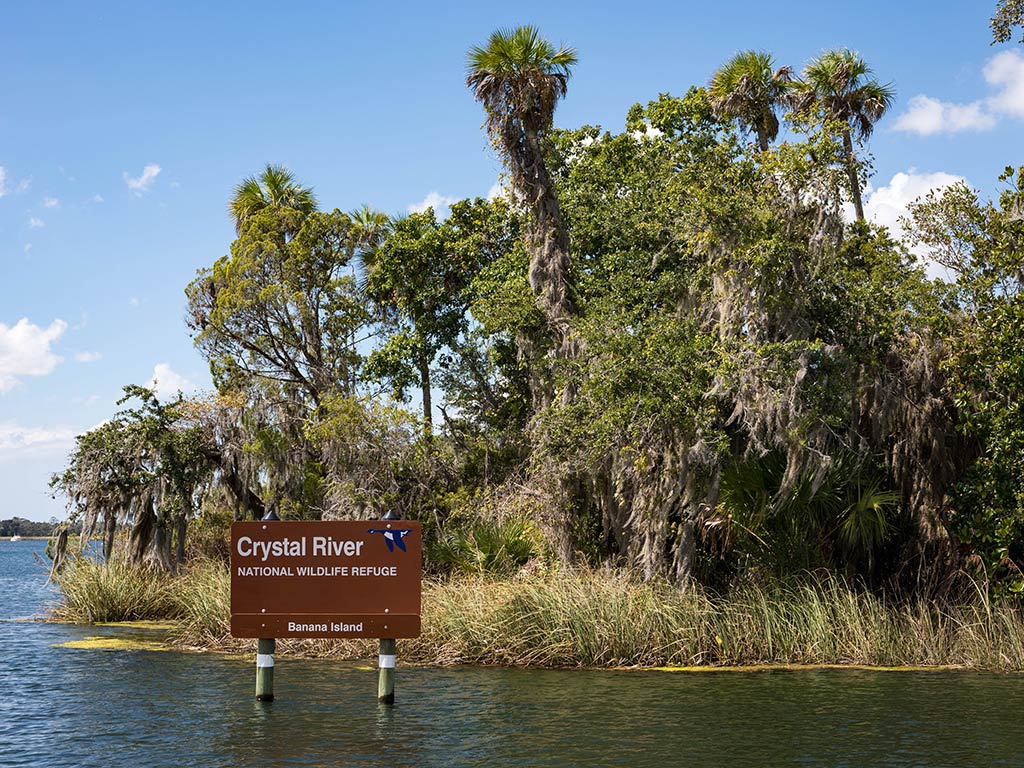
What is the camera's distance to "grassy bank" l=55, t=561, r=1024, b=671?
1867 centimetres

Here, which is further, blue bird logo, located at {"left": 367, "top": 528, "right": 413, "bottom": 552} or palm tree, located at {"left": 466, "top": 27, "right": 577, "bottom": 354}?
palm tree, located at {"left": 466, "top": 27, "right": 577, "bottom": 354}

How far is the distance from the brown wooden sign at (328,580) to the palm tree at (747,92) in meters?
22.1

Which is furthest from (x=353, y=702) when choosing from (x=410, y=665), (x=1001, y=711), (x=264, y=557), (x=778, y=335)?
(x=778, y=335)

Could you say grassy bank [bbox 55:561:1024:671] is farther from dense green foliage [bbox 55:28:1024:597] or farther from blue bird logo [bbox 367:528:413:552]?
blue bird logo [bbox 367:528:413:552]

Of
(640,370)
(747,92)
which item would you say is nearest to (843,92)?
(747,92)

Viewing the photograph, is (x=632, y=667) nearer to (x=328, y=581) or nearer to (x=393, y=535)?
(x=393, y=535)

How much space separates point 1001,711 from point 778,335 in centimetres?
787

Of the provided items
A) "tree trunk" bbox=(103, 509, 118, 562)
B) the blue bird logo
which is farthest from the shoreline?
"tree trunk" bbox=(103, 509, 118, 562)

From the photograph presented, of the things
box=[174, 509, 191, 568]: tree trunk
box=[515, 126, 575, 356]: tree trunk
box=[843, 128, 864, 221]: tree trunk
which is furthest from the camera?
box=[174, 509, 191, 568]: tree trunk

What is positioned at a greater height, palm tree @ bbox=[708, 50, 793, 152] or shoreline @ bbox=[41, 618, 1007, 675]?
palm tree @ bbox=[708, 50, 793, 152]

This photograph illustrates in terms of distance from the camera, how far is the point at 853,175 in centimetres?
2369

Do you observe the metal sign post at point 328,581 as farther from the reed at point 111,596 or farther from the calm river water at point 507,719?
the reed at point 111,596

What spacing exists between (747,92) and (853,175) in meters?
10.3

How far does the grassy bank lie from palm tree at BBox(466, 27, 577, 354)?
26.4 ft
